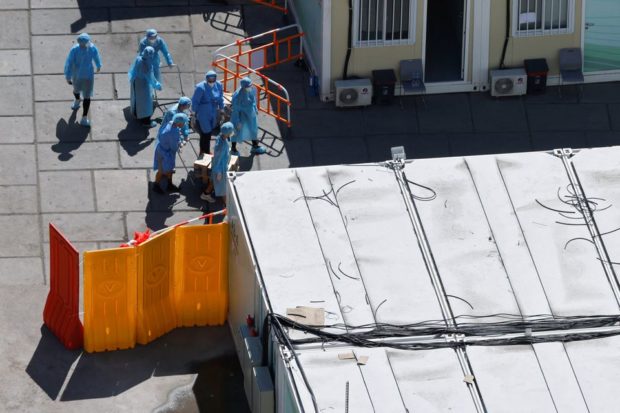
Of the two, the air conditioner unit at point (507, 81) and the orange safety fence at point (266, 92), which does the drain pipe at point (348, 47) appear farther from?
the air conditioner unit at point (507, 81)

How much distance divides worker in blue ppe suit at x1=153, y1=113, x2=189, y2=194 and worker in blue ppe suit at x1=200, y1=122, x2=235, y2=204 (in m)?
0.60

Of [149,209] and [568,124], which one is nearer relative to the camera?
[149,209]

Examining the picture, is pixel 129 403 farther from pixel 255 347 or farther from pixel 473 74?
pixel 473 74

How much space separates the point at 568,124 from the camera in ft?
94.9

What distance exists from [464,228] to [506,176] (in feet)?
3.72

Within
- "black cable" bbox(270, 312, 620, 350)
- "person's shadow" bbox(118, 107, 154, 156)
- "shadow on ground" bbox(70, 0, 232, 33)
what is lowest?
"black cable" bbox(270, 312, 620, 350)

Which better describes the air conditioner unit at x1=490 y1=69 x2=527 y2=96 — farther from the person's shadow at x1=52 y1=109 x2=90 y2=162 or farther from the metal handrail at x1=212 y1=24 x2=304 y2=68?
the person's shadow at x1=52 y1=109 x2=90 y2=162

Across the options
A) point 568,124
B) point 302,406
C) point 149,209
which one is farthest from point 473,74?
point 302,406

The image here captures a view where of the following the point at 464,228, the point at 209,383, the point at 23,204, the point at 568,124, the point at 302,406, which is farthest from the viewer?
the point at 568,124

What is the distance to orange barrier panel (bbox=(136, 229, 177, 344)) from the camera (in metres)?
23.5

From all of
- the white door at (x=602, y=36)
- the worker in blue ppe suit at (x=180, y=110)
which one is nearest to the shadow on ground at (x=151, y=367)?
the worker in blue ppe suit at (x=180, y=110)

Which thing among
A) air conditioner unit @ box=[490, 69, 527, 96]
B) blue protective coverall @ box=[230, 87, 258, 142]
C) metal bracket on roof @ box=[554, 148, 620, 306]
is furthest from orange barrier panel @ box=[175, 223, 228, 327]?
air conditioner unit @ box=[490, 69, 527, 96]

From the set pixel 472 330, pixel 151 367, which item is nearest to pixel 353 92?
pixel 151 367

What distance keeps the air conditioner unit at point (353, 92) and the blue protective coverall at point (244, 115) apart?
6.32 feet
